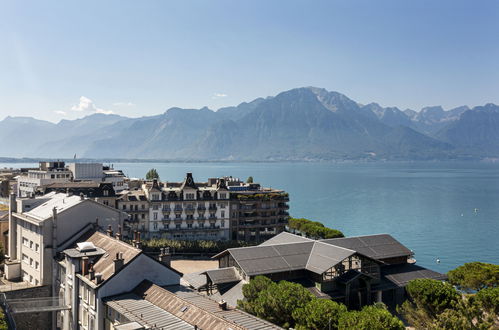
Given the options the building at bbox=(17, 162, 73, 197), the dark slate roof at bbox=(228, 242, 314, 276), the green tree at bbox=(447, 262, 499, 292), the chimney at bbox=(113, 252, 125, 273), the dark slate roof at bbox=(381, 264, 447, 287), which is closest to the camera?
the chimney at bbox=(113, 252, 125, 273)

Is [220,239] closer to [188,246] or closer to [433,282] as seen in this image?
[188,246]

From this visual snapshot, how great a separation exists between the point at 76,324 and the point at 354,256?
34.5m

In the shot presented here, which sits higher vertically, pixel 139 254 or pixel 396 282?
pixel 139 254

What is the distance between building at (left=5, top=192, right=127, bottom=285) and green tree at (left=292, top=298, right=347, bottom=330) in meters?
28.3

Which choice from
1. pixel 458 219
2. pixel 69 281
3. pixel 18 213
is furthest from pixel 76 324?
pixel 458 219

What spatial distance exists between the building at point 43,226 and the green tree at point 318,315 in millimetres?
28266

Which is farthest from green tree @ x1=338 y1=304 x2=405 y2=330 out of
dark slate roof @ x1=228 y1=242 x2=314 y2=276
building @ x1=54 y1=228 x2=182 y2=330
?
building @ x1=54 y1=228 x2=182 y2=330

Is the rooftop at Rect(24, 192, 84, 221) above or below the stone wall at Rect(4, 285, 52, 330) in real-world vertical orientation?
above

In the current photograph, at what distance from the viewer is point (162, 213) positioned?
321 ft

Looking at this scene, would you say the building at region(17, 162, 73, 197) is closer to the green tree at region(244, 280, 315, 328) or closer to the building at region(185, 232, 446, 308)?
the building at region(185, 232, 446, 308)

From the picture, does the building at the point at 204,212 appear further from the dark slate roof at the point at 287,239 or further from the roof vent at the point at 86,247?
the roof vent at the point at 86,247

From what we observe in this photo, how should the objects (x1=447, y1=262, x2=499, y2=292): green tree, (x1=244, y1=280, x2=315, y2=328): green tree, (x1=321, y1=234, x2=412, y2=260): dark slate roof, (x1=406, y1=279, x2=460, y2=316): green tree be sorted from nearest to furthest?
(x1=244, y1=280, x2=315, y2=328): green tree
(x1=406, y1=279, x2=460, y2=316): green tree
(x1=447, y1=262, x2=499, y2=292): green tree
(x1=321, y1=234, x2=412, y2=260): dark slate roof

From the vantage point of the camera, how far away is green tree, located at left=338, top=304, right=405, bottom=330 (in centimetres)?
3669

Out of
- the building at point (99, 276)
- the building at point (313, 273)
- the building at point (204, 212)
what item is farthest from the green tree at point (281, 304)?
the building at point (204, 212)
